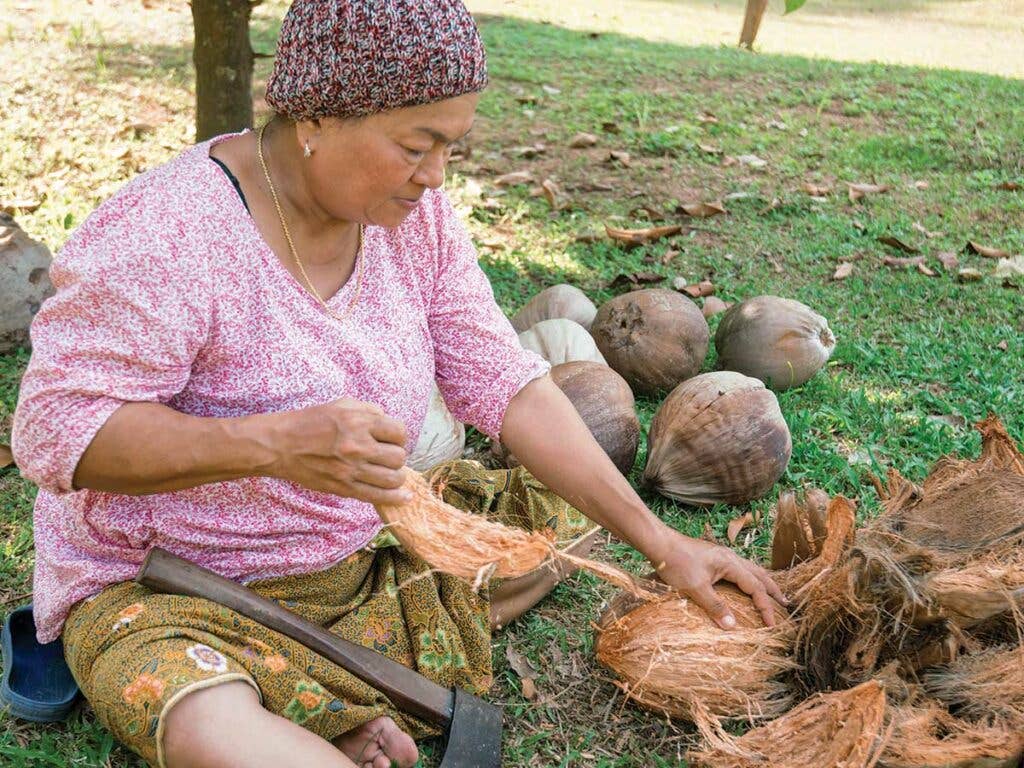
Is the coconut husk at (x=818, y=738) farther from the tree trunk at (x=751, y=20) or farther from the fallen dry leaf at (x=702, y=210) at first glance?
the tree trunk at (x=751, y=20)

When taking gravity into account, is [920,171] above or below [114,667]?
above

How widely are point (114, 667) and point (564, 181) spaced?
4.08 meters

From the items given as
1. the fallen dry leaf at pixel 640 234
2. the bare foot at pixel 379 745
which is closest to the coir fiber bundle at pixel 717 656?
the bare foot at pixel 379 745

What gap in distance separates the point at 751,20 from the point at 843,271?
478 centimetres

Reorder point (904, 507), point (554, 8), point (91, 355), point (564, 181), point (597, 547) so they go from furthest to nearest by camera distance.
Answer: point (554, 8)
point (564, 181)
point (597, 547)
point (904, 507)
point (91, 355)

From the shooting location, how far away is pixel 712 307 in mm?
4086

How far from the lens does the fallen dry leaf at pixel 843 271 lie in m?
4.52

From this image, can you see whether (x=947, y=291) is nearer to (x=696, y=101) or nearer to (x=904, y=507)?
(x=904, y=507)

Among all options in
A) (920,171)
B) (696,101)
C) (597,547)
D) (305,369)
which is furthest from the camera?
(696,101)

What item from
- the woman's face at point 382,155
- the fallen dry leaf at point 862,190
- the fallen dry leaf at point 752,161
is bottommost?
the fallen dry leaf at point 862,190

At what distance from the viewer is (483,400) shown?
2.30 m

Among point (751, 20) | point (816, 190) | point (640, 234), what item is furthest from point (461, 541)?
point (751, 20)

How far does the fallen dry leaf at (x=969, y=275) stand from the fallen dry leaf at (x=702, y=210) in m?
1.15

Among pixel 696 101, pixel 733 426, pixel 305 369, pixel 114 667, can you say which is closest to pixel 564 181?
pixel 696 101
